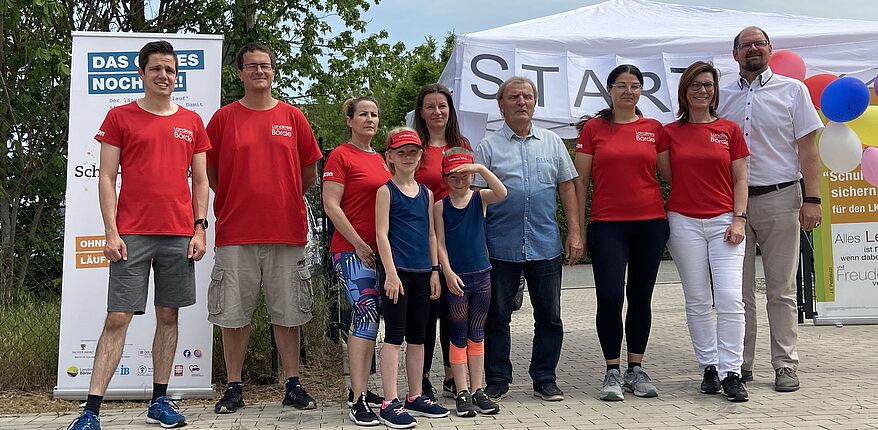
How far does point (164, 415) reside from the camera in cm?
473

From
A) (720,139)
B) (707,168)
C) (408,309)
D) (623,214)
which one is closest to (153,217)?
(408,309)

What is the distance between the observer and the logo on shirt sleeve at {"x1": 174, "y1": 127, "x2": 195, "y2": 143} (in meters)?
4.79

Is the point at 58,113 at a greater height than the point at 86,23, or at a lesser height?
lesser

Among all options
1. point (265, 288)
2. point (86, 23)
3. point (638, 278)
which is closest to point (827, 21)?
point (638, 278)

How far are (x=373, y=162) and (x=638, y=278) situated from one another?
72.0 inches

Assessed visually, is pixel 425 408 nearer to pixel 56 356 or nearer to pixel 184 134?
pixel 184 134

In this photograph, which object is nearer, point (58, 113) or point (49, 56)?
point (49, 56)

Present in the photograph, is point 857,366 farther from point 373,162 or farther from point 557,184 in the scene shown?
point 373,162

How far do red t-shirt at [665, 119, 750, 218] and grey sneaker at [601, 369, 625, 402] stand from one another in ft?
3.62

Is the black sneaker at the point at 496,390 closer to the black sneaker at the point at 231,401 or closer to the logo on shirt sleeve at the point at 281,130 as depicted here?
the black sneaker at the point at 231,401

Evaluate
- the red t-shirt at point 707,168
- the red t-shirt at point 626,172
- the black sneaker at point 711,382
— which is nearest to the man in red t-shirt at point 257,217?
the red t-shirt at point 626,172

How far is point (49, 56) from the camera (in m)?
6.97

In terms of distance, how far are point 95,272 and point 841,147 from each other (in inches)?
201

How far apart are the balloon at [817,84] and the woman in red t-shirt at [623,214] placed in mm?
1443
